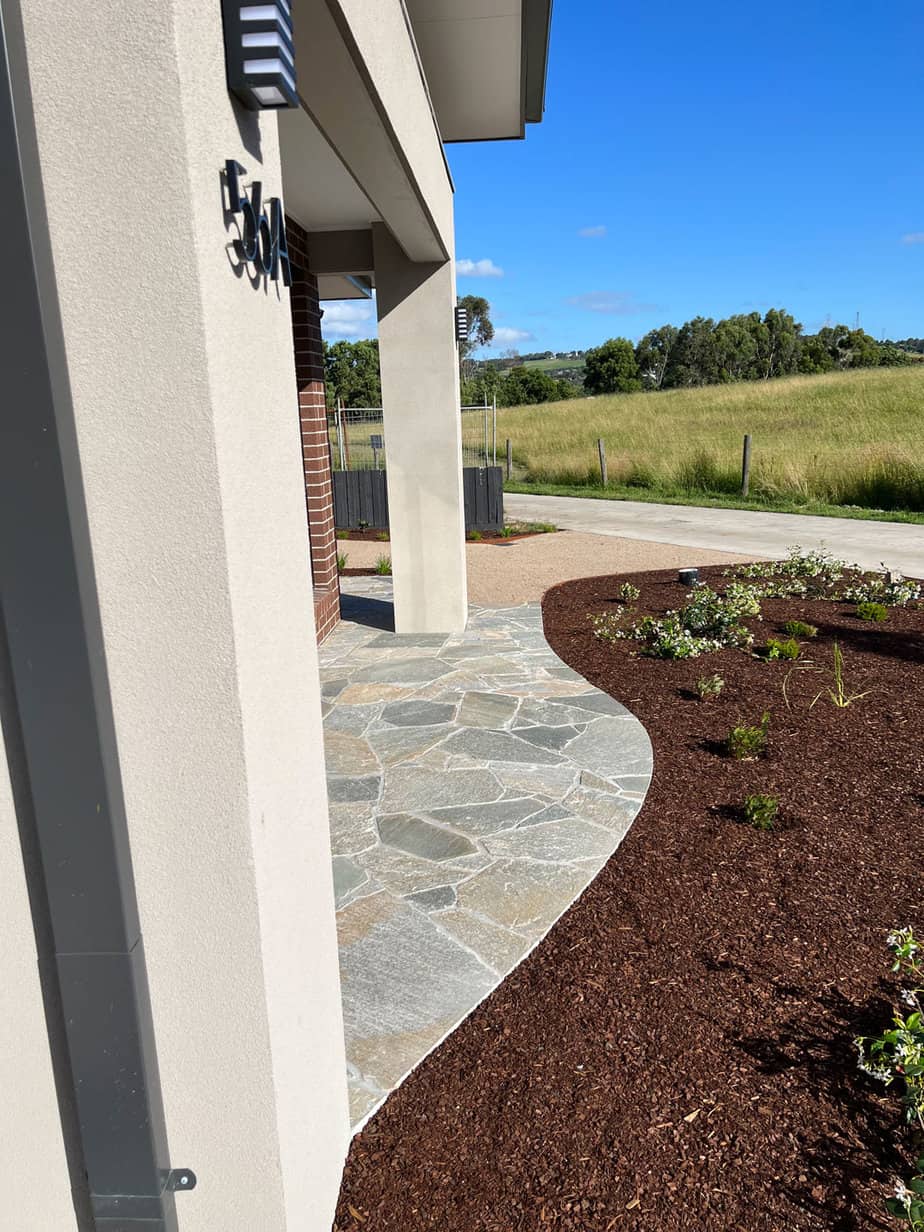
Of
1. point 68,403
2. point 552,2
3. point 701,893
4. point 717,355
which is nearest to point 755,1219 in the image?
point 701,893

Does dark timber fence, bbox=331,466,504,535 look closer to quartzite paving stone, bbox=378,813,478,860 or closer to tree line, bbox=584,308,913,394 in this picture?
quartzite paving stone, bbox=378,813,478,860

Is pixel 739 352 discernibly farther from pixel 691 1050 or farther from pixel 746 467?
pixel 691 1050

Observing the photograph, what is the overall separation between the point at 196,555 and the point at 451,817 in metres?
3.13

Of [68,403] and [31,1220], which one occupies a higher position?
[68,403]

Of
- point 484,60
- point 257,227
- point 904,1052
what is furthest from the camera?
point 484,60

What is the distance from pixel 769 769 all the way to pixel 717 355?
2852 inches

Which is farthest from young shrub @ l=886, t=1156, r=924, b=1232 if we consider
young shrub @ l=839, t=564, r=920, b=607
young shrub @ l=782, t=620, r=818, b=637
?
young shrub @ l=839, t=564, r=920, b=607

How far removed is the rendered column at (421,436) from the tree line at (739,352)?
6672cm

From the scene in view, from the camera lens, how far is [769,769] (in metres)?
4.90

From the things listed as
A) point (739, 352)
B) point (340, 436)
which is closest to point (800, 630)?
point (340, 436)

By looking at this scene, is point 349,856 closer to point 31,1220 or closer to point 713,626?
point 31,1220

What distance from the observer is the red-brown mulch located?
2.29 metres

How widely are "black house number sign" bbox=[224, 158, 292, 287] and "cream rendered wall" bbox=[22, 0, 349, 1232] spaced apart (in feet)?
0.13

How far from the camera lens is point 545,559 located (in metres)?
12.2
